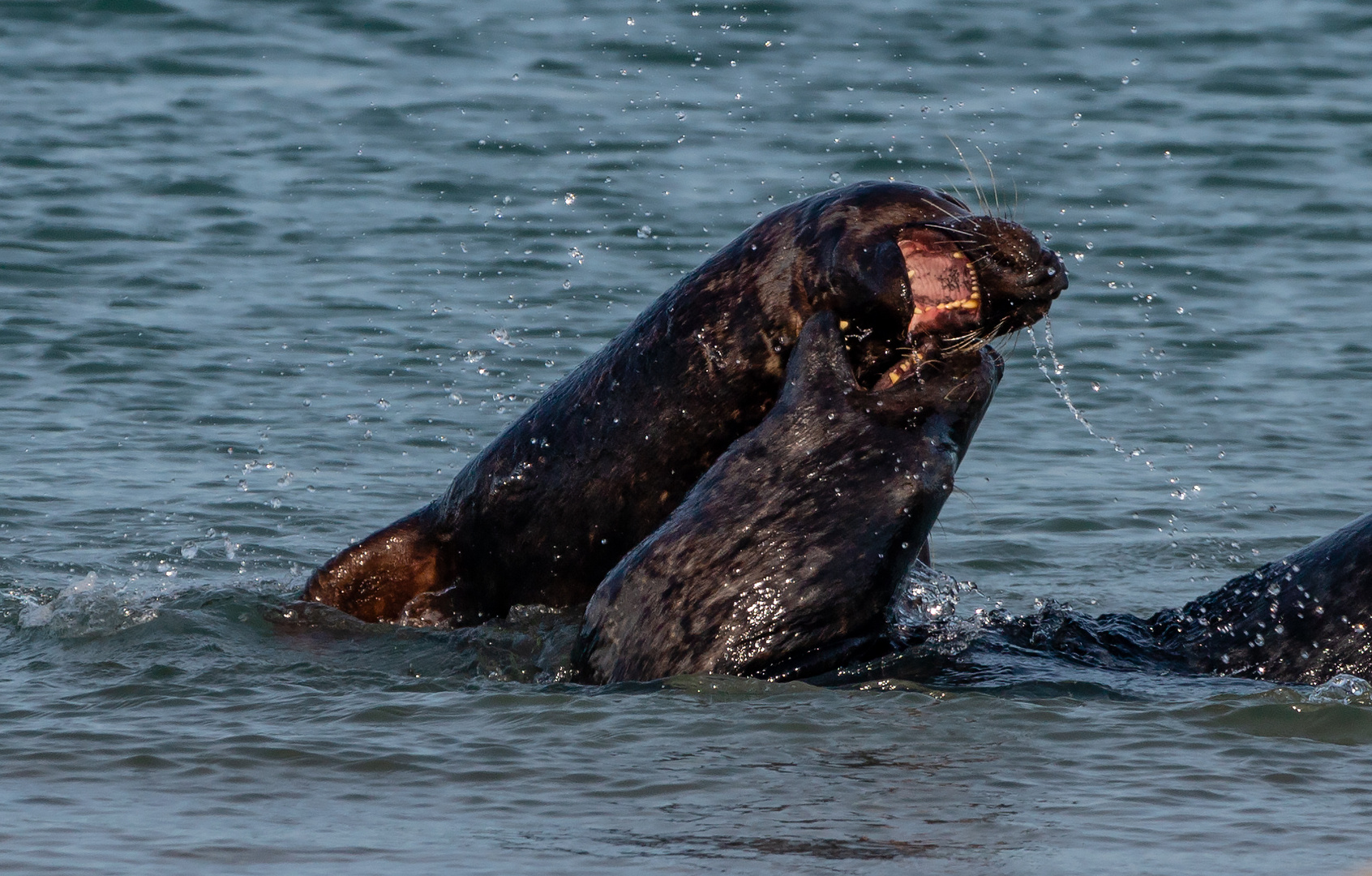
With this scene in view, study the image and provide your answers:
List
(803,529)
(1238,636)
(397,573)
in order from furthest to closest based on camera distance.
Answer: (397,573)
(1238,636)
(803,529)

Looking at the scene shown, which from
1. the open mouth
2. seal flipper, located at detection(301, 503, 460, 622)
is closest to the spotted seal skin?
the open mouth

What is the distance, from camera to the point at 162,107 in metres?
16.4

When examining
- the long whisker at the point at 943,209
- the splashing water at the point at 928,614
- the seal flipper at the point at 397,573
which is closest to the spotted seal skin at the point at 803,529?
the splashing water at the point at 928,614

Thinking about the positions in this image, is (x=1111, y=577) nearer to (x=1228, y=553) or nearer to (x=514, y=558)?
(x=1228, y=553)

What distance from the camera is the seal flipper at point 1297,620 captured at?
5.39m

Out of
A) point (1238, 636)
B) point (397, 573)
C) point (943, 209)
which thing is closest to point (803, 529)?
point (943, 209)

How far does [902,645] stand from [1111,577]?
2.72 metres

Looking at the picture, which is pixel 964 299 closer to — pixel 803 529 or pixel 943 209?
pixel 943 209

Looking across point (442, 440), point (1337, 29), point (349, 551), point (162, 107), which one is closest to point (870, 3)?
point (1337, 29)

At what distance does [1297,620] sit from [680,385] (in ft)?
6.24

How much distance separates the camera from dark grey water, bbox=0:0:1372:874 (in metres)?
4.71

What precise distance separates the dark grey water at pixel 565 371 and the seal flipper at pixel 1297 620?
162 mm

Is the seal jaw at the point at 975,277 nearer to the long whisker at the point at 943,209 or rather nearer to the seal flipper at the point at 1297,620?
the long whisker at the point at 943,209

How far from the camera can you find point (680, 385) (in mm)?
5594
